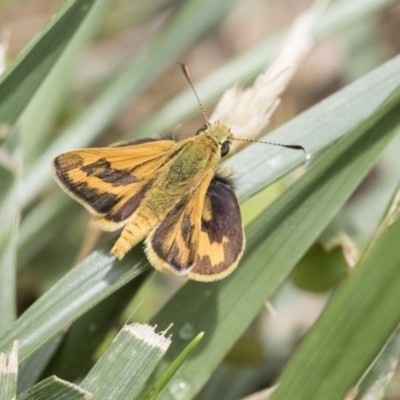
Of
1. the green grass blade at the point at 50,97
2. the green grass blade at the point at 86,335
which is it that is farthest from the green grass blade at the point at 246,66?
the green grass blade at the point at 86,335

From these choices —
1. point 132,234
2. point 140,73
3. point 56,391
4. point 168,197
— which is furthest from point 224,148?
point 140,73

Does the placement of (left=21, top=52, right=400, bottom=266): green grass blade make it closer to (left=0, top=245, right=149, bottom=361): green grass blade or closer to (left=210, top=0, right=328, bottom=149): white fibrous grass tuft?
(left=210, top=0, right=328, bottom=149): white fibrous grass tuft

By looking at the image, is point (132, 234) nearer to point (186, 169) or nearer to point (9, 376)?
point (186, 169)

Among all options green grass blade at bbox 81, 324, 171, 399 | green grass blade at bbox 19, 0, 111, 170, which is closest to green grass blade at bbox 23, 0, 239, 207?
green grass blade at bbox 19, 0, 111, 170

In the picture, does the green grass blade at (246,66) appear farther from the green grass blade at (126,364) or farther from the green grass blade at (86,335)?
the green grass blade at (126,364)

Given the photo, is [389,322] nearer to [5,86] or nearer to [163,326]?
[163,326]

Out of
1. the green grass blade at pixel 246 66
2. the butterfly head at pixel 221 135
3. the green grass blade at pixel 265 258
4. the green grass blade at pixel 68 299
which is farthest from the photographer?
the green grass blade at pixel 246 66

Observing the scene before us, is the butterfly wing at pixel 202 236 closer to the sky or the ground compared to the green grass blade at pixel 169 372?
closer to the sky

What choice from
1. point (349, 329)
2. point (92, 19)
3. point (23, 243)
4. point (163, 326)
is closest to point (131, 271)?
point (163, 326)
